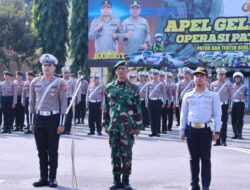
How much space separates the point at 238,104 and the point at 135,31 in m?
15.6

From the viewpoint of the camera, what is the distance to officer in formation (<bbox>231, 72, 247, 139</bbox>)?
1800 cm

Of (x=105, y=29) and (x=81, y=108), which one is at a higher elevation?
(x=105, y=29)

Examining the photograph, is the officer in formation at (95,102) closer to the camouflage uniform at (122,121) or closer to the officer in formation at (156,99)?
the officer in formation at (156,99)

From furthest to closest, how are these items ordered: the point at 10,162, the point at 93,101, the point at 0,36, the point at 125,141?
the point at 0,36, the point at 93,101, the point at 10,162, the point at 125,141

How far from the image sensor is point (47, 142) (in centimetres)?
1004

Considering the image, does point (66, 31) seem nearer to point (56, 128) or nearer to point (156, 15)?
point (156, 15)

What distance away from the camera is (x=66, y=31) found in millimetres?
37562

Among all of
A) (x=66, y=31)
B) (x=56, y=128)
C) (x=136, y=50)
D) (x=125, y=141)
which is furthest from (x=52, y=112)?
(x=66, y=31)

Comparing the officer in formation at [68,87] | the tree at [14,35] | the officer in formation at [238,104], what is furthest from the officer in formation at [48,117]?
the tree at [14,35]

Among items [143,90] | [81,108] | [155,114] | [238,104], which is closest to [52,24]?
[81,108]

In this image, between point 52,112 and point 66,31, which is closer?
point 52,112

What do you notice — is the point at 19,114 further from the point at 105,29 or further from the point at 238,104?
the point at 105,29

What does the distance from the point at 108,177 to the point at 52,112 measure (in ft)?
5.52

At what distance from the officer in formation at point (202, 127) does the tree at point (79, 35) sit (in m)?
27.0
